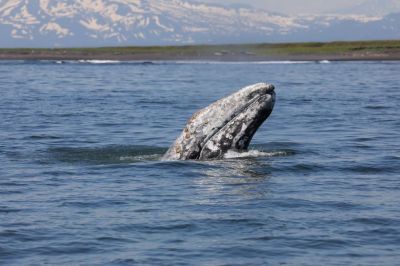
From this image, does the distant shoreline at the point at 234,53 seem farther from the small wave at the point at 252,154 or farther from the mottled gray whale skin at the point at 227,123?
the mottled gray whale skin at the point at 227,123

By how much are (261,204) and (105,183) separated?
2661mm

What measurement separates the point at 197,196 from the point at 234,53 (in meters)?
87.1

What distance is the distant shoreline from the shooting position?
288ft

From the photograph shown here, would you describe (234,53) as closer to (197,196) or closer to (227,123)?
(227,123)

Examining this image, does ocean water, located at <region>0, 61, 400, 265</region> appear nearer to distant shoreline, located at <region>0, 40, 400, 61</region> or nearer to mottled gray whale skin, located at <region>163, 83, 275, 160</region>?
mottled gray whale skin, located at <region>163, 83, 275, 160</region>

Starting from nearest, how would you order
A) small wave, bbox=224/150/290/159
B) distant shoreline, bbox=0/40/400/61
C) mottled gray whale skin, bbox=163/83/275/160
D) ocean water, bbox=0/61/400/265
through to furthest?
ocean water, bbox=0/61/400/265, mottled gray whale skin, bbox=163/83/275/160, small wave, bbox=224/150/290/159, distant shoreline, bbox=0/40/400/61

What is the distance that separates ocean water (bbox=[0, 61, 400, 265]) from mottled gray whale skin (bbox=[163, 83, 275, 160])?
33 cm

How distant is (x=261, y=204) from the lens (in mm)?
11758

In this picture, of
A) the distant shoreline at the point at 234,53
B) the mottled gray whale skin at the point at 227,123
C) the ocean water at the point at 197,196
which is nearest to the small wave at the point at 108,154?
the ocean water at the point at 197,196

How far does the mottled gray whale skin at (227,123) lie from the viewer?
48.6 feet

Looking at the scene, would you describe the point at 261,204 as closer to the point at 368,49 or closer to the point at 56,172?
the point at 56,172

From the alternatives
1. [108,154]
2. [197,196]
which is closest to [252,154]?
[108,154]

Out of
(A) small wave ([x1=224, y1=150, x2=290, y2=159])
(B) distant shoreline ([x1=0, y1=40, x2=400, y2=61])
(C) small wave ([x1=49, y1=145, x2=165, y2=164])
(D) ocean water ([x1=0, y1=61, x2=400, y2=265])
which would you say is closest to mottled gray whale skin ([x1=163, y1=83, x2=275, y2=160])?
(A) small wave ([x1=224, y1=150, x2=290, y2=159])

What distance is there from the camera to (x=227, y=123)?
1489 cm
